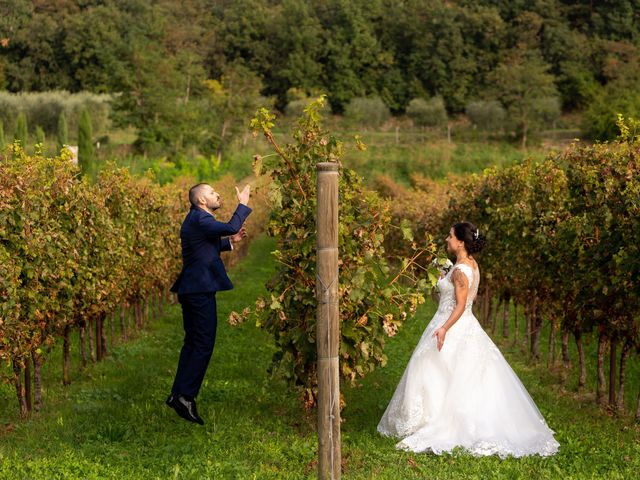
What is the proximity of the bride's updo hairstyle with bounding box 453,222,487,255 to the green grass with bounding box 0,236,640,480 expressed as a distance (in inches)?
74.2

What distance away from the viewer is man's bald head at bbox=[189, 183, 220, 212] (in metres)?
7.81

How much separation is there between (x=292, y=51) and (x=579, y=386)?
81.8 metres

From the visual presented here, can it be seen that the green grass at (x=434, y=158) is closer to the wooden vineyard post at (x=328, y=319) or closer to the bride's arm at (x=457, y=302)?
the bride's arm at (x=457, y=302)

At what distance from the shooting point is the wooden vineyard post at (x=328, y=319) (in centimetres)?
590

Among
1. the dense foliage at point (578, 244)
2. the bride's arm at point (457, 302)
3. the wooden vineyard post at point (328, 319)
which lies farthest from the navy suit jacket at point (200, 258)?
the dense foliage at point (578, 244)

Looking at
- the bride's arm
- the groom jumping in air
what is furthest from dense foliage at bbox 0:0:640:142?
the bride's arm

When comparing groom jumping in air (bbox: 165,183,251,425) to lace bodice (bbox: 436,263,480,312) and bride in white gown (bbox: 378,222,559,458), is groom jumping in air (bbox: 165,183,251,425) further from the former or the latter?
lace bodice (bbox: 436,263,480,312)

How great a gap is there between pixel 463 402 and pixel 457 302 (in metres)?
0.92

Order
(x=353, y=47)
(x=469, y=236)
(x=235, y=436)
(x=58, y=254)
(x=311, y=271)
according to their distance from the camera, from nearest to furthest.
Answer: (x=311, y=271), (x=235, y=436), (x=469, y=236), (x=58, y=254), (x=353, y=47)

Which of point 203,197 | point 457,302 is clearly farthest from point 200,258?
point 457,302

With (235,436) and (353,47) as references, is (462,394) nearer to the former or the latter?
(235,436)

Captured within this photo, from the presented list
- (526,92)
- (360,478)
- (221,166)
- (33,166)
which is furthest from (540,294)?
(526,92)

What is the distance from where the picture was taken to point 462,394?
7766mm

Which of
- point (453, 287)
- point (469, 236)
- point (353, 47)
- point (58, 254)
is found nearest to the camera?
point (469, 236)
